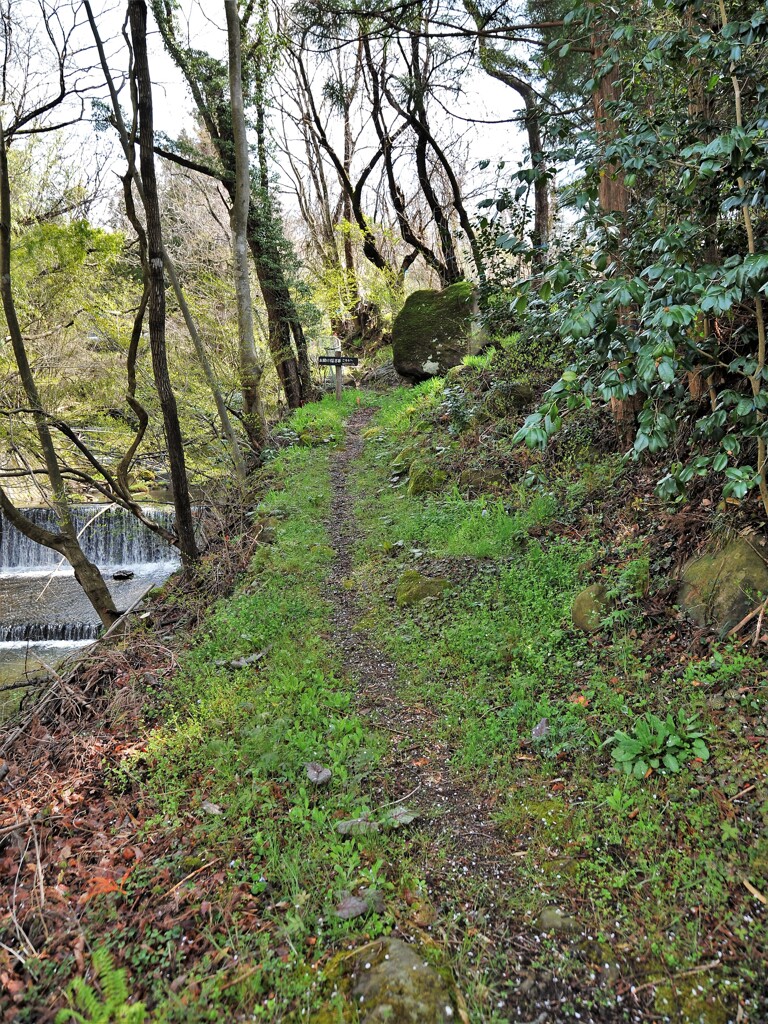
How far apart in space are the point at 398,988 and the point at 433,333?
13.2 m

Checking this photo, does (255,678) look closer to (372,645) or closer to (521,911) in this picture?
(372,645)

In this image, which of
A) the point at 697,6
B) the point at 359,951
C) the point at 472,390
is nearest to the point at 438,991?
the point at 359,951

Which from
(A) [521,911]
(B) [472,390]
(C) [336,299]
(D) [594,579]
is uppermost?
(C) [336,299]

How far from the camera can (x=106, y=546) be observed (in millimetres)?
12039

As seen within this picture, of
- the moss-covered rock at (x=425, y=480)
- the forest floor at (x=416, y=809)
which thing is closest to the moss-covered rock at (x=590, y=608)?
the forest floor at (x=416, y=809)

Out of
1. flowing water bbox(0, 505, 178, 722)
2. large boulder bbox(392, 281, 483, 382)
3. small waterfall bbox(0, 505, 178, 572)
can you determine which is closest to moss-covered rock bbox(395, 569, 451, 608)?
flowing water bbox(0, 505, 178, 722)

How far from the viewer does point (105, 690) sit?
4516 mm

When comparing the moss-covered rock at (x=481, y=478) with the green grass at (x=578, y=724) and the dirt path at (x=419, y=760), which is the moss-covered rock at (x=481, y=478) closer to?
the green grass at (x=578, y=724)

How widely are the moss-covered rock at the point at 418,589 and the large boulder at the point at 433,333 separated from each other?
28.2ft

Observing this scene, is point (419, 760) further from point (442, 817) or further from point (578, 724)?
point (578, 724)

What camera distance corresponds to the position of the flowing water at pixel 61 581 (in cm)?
896

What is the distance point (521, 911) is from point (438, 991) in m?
0.51

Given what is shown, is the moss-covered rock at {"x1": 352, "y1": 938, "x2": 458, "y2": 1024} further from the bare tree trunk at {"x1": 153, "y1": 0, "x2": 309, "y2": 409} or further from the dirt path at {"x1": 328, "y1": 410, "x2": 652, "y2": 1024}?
the bare tree trunk at {"x1": 153, "y1": 0, "x2": 309, "y2": 409}

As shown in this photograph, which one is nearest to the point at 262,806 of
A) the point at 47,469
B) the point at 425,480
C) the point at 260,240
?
the point at 425,480
